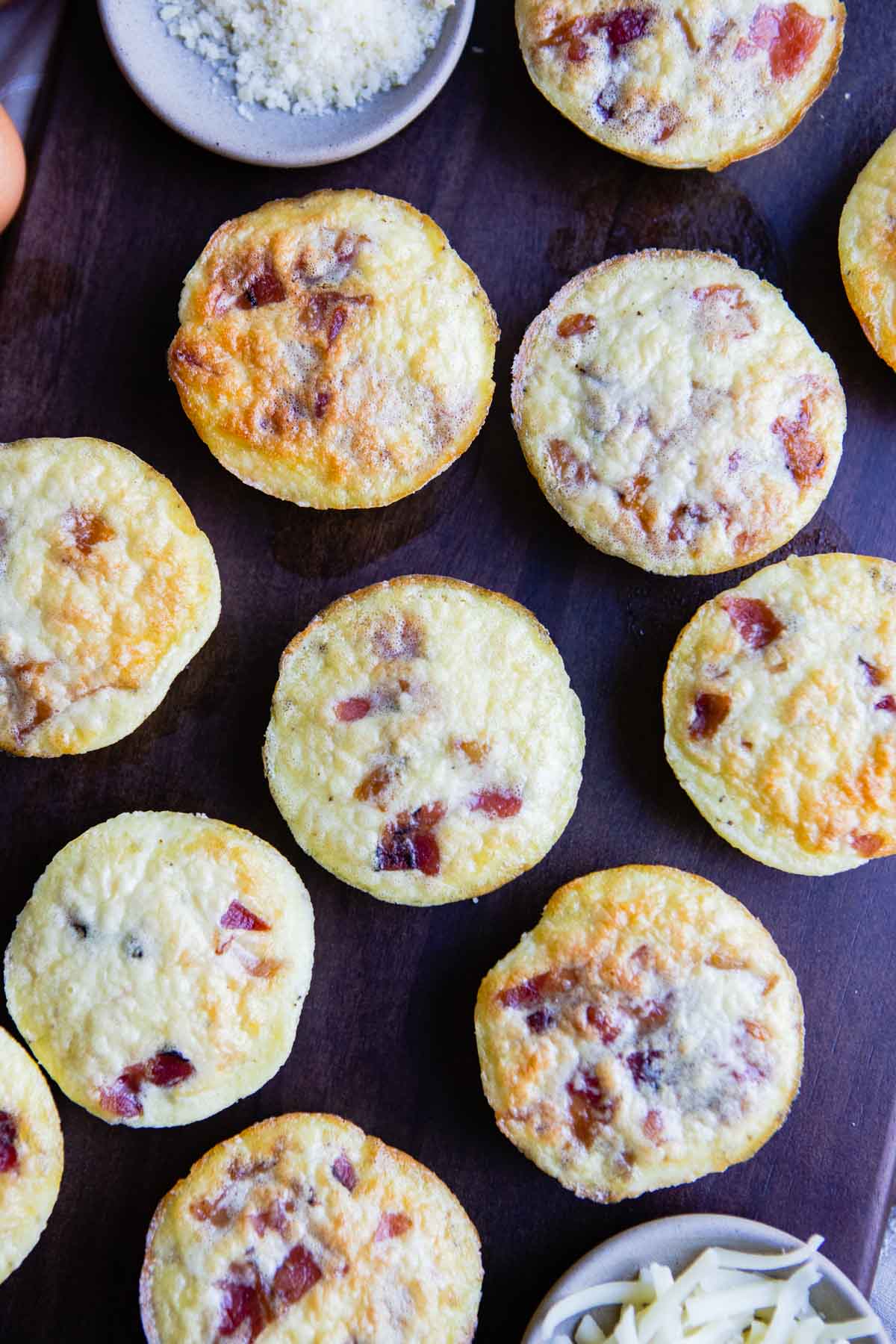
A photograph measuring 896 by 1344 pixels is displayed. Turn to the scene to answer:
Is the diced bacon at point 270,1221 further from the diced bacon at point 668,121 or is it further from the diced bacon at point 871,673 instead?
the diced bacon at point 668,121

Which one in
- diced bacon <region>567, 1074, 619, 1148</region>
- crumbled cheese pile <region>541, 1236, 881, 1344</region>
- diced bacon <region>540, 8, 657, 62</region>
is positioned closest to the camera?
crumbled cheese pile <region>541, 1236, 881, 1344</region>

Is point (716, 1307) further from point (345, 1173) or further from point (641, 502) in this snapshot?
point (641, 502)

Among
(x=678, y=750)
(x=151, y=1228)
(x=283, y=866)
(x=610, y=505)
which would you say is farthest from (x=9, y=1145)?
(x=610, y=505)

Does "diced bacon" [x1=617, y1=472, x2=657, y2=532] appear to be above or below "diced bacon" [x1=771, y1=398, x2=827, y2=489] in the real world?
below

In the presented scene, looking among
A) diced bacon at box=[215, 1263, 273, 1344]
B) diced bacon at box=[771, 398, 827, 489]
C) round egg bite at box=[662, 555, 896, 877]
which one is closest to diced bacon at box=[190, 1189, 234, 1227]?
diced bacon at box=[215, 1263, 273, 1344]

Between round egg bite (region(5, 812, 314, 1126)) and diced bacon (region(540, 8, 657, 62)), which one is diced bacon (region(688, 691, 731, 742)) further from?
diced bacon (region(540, 8, 657, 62))

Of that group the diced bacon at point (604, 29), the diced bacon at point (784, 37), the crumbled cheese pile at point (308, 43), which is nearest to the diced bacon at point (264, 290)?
the crumbled cheese pile at point (308, 43)

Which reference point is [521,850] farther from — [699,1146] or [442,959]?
[699,1146]
